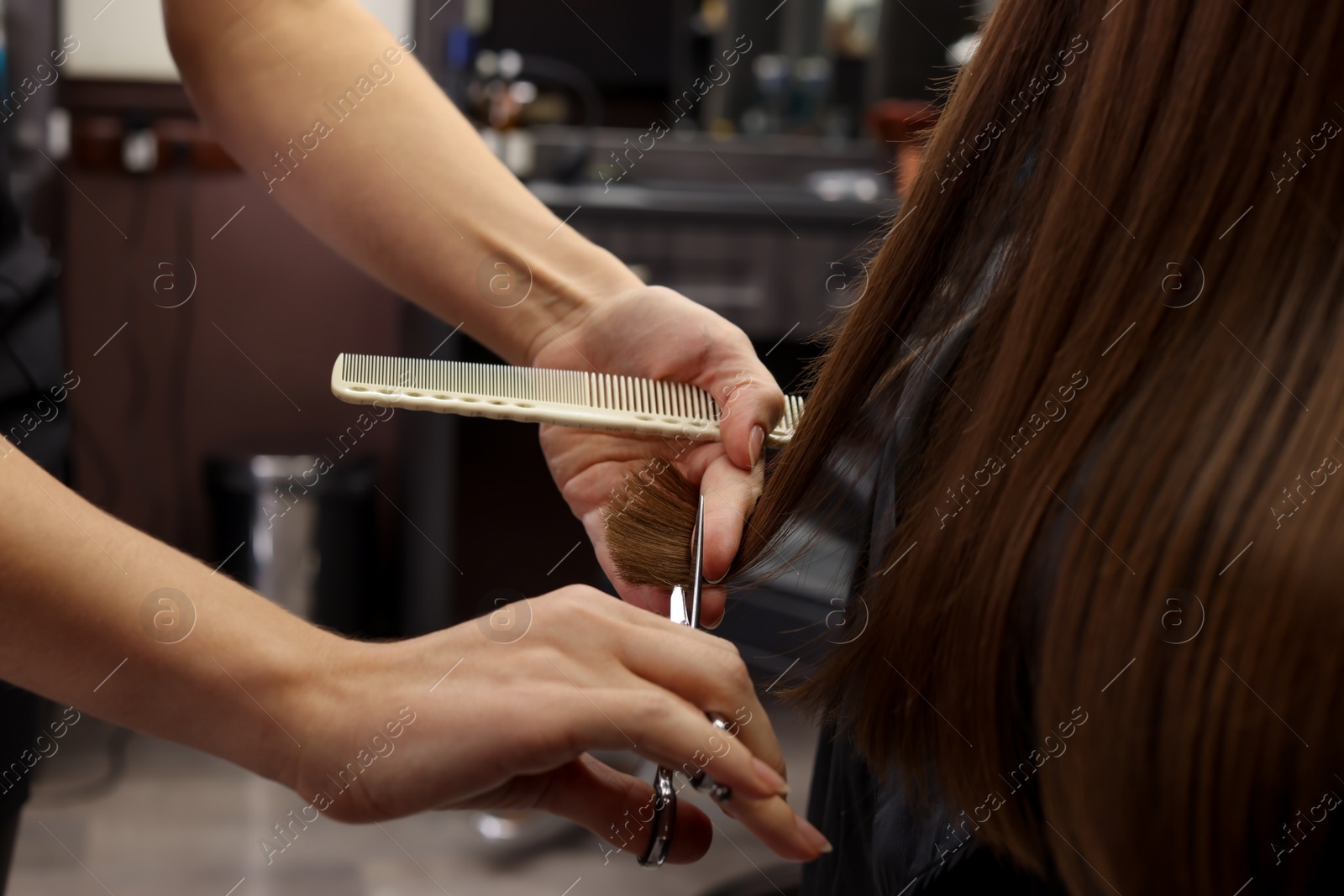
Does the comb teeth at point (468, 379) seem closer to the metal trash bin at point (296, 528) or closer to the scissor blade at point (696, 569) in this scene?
the scissor blade at point (696, 569)

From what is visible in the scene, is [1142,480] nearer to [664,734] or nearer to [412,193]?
[664,734]

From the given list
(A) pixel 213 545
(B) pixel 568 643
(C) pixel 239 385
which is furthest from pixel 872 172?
(B) pixel 568 643

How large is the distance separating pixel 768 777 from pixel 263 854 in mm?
1387

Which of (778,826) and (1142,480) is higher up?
(1142,480)

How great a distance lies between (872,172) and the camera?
2.55m

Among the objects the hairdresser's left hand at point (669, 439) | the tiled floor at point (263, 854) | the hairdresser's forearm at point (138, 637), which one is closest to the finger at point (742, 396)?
the hairdresser's left hand at point (669, 439)

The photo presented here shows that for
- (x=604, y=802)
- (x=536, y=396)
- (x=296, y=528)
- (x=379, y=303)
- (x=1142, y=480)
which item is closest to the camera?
(x=1142, y=480)

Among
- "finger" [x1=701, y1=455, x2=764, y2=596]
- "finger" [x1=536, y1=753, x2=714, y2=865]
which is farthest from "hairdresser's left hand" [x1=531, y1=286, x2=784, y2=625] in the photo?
"finger" [x1=536, y1=753, x2=714, y2=865]

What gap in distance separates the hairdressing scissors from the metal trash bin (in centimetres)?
159

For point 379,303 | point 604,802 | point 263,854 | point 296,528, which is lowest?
point 263,854

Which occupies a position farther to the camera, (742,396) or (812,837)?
(742,396)

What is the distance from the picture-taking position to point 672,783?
48 centimetres

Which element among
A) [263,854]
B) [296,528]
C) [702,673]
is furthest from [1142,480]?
[296,528]

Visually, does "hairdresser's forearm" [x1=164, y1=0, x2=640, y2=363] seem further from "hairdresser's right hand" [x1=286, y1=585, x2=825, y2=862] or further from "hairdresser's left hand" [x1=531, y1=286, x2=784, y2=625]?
"hairdresser's right hand" [x1=286, y1=585, x2=825, y2=862]
